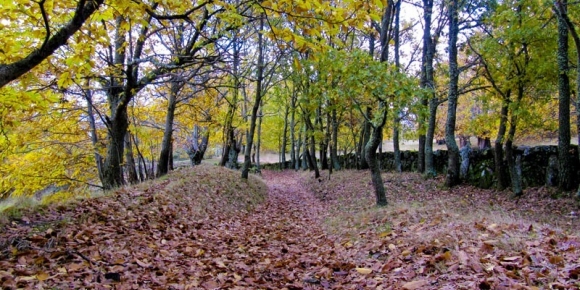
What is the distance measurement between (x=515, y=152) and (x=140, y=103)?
51.6 feet

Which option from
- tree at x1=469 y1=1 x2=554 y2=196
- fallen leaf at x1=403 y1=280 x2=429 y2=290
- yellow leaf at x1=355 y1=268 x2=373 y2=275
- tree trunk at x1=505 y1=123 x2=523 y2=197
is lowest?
yellow leaf at x1=355 y1=268 x2=373 y2=275

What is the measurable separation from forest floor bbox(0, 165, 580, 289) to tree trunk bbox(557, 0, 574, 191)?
2.08 metres

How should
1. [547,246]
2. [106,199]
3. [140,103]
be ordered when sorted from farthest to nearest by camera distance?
1. [140,103]
2. [106,199]
3. [547,246]

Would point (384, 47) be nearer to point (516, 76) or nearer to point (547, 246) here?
point (516, 76)

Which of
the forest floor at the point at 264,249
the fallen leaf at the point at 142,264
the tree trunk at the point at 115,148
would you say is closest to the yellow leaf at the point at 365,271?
the forest floor at the point at 264,249

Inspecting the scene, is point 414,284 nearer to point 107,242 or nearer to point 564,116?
point 107,242

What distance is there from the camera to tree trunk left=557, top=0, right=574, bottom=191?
Answer: 9.88 meters

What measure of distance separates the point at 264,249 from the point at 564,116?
1009 cm

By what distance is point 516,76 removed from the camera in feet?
36.4

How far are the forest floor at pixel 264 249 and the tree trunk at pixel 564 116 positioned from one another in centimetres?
208

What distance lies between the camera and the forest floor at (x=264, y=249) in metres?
3.62

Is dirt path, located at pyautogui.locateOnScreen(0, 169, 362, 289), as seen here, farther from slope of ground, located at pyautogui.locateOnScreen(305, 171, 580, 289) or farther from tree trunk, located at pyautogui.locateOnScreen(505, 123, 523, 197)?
tree trunk, located at pyautogui.locateOnScreen(505, 123, 523, 197)

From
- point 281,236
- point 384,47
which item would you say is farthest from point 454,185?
point 281,236

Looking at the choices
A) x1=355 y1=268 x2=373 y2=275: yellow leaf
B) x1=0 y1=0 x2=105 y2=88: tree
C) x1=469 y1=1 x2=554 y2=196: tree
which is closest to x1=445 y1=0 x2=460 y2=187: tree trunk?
x1=469 y1=1 x2=554 y2=196: tree
